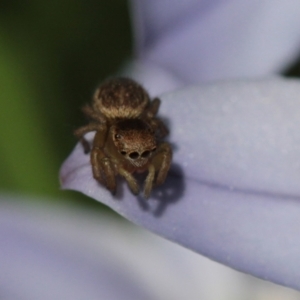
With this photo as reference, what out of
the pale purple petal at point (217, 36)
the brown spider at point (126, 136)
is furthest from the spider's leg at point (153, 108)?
the pale purple petal at point (217, 36)

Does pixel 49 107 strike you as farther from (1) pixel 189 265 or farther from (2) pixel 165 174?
(2) pixel 165 174

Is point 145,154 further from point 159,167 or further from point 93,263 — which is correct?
point 93,263

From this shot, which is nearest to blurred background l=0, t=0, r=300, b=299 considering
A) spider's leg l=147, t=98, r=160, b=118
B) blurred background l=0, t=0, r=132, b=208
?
blurred background l=0, t=0, r=132, b=208

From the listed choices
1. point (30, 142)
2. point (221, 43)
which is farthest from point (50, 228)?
point (221, 43)

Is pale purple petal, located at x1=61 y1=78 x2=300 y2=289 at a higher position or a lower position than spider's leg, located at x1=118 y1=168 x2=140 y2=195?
lower

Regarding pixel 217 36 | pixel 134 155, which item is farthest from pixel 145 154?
pixel 217 36

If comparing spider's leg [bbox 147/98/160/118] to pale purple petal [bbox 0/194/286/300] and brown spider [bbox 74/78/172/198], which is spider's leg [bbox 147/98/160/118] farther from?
pale purple petal [bbox 0/194/286/300]
